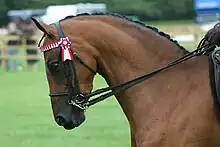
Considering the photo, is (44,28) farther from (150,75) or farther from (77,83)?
(150,75)

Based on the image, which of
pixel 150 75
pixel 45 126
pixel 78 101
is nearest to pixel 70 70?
pixel 78 101

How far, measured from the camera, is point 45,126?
12.8m

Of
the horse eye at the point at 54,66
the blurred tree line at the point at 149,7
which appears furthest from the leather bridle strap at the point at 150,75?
the blurred tree line at the point at 149,7

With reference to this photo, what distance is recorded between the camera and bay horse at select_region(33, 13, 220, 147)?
190 inches

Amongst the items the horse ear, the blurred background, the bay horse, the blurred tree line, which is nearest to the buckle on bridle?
the bay horse

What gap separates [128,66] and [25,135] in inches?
275

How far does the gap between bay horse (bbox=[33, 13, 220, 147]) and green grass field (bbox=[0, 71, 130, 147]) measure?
17.7 feet

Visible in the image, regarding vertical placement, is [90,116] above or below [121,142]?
below

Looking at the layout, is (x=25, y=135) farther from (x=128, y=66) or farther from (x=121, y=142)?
(x=128, y=66)

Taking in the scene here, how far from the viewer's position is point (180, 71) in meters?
5.05

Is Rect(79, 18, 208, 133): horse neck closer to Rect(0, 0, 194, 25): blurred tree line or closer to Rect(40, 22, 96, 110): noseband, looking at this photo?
Rect(40, 22, 96, 110): noseband

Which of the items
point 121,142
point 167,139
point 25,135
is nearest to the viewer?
point 167,139

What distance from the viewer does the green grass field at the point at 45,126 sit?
10.9m

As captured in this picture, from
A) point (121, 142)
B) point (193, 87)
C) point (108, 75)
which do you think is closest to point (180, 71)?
point (193, 87)
